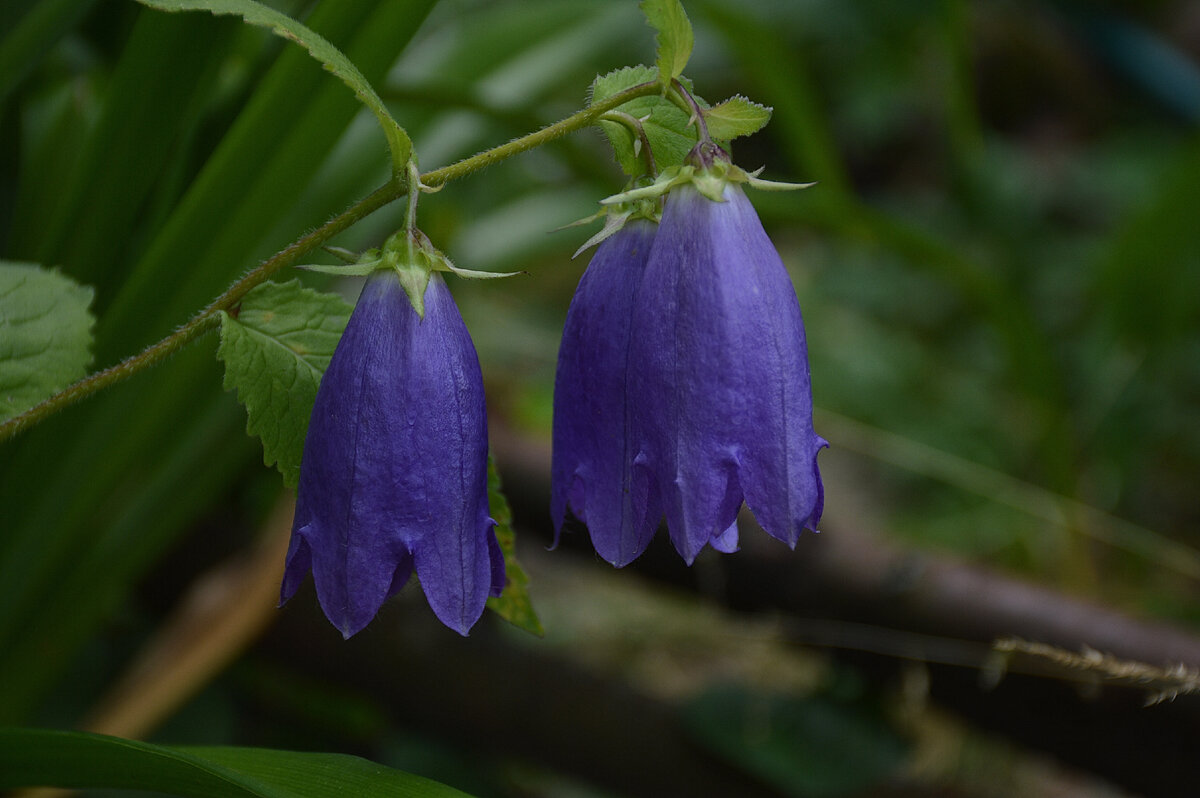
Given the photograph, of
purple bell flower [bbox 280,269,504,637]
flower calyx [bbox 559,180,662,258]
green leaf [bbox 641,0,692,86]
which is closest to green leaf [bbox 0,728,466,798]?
purple bell flower [bbox 280,269,504,637]

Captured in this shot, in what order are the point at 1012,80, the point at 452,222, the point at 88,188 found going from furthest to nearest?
the point at 1012,80, the point at 452,222, the point at 88,188

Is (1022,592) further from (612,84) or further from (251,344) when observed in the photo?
(251,344)

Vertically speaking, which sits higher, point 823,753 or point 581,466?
point 581,466

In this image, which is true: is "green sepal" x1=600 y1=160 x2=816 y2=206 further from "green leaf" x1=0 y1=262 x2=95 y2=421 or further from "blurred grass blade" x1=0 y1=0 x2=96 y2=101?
"blurred grass blade" x1=0 y1=0 x2=96 y2=101

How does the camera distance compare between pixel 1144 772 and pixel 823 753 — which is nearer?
pixel 1144 772

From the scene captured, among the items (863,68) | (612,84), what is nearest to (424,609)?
(612,84)

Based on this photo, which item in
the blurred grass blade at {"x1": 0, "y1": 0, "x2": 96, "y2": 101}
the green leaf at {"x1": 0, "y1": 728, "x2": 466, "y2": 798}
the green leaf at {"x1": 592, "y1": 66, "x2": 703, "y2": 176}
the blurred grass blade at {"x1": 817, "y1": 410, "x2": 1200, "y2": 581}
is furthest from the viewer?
the blurred grass blade at {"x1": 817, "y1": 410, "x2": 1200, "y2": 581}

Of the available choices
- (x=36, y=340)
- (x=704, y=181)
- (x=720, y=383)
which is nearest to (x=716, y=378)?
(x=720, y=383)
